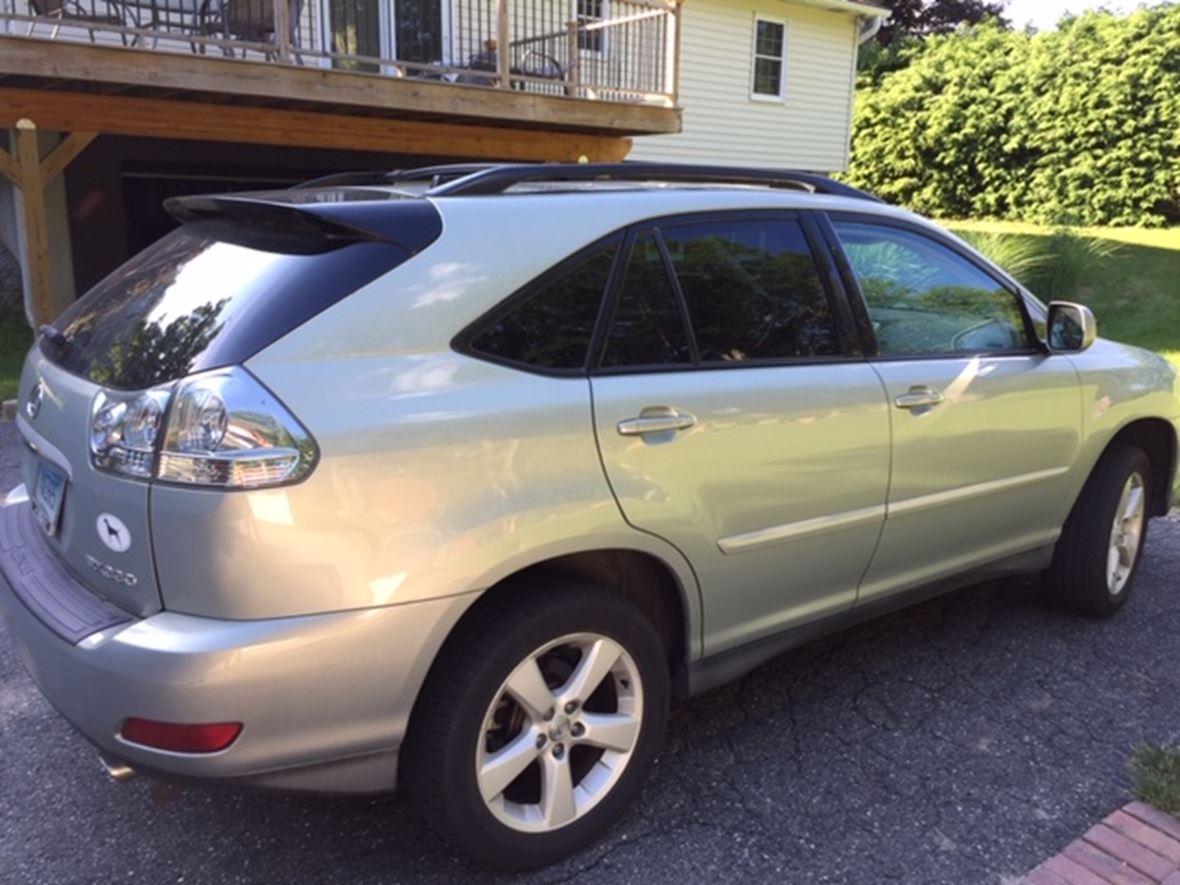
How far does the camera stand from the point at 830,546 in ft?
10.0

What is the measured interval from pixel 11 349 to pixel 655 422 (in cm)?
992

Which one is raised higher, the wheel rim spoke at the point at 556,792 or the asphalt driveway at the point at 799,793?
the wheel rim spoke at the point at 556,792

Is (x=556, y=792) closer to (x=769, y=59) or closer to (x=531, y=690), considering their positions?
(x=531, y=690)

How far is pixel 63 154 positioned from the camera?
8.73 metres

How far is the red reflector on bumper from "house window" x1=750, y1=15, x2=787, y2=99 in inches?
668

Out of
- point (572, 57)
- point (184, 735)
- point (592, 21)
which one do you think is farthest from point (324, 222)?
point (592, 21)

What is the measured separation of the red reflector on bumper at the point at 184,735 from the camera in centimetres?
208

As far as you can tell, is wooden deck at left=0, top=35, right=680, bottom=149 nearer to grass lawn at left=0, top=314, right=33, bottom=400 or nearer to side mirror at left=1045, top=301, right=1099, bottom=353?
grass lawn at left=0, top=314, right=33, bottom=400

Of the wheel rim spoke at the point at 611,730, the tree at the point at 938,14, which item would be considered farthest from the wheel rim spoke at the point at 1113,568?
the tree at the point at 938,14

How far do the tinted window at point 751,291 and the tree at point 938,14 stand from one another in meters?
36.5

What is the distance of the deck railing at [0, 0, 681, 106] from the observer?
9727 millimetres

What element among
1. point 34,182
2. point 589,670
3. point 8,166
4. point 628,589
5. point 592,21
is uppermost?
point 592,21

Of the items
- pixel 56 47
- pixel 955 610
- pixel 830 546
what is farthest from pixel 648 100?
pixel 830 546

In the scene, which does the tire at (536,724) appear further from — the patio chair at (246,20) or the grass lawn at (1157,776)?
the patio chair at (246,20)
